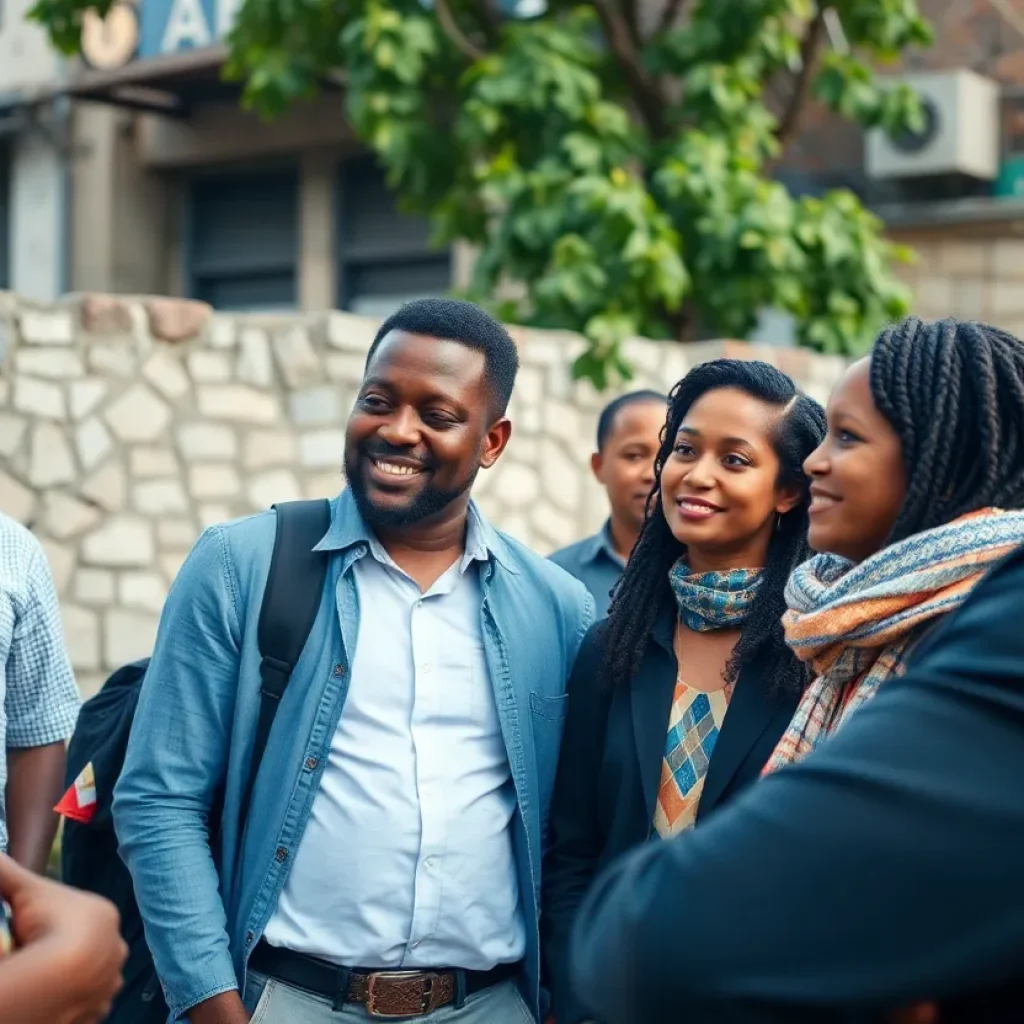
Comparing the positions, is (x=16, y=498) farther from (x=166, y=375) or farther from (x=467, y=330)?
(x=467, y=330)

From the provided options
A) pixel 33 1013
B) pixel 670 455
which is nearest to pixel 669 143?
pixel 670 455

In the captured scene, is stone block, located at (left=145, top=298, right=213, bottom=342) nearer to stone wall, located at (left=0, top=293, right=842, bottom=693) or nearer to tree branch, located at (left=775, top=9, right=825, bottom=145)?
stone wall, located at (left=0, top=293, right=842, bottom=693)

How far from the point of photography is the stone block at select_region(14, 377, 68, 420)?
24.1 ft

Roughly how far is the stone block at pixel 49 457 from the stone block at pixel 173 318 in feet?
2.10

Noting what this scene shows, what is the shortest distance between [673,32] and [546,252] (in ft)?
5.52

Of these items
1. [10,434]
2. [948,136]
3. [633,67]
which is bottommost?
[10,434]

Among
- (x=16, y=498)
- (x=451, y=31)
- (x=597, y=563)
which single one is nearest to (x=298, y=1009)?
(x=597, y=563)

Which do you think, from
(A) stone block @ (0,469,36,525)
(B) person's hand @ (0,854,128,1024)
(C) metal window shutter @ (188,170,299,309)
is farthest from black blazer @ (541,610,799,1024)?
(C) metal window shutter @ (188,170,299,309)

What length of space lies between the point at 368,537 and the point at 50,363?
466 centimetres

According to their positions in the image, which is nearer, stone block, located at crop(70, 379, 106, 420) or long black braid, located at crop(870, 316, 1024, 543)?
long black braid, located at crop(870, 316, 1024, 543)

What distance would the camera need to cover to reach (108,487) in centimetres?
766

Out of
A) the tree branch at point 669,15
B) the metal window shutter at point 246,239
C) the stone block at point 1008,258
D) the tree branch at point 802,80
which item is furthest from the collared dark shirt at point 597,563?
the metal window shutter at point 246,239

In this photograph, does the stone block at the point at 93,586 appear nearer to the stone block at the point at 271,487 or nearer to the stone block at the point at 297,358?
the stone block at the point at 271,487

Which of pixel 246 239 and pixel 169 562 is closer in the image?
pixel 169 562
